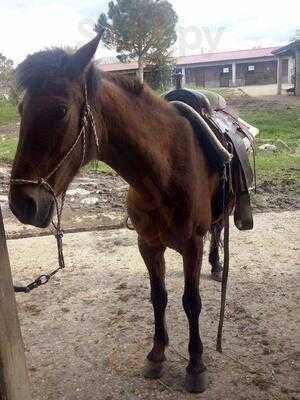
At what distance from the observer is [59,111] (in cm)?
161

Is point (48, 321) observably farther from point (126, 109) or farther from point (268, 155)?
point (268, 155)

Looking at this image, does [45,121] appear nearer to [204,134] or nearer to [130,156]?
[130,156]

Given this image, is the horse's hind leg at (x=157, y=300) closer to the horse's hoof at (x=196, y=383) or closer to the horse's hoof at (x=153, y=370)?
the horse's hoof at (x=153, y=370)

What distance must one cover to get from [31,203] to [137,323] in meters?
1.93

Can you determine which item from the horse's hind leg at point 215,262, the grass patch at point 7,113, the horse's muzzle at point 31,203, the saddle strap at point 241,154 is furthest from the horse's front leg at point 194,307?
the grass patch at point 7,113

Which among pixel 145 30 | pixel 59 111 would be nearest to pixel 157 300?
pixel 59 111

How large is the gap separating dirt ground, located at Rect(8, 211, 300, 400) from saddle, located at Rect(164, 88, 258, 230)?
0.79 m

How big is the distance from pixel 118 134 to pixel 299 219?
13.3 feet

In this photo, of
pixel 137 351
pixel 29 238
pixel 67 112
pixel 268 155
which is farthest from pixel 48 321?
pixel 268 155

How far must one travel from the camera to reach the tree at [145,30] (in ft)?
76.9

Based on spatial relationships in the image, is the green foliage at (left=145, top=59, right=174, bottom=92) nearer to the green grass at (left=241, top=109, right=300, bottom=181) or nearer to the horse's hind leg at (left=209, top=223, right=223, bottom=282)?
the green grass at (left=241, top=109, right=300, bottom=181)

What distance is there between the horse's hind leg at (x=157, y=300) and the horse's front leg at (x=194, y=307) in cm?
21

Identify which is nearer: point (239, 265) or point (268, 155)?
point (239, 265)

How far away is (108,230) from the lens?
532 cm
